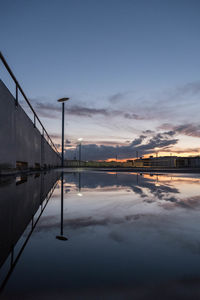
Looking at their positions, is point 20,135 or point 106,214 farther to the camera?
point 20,135

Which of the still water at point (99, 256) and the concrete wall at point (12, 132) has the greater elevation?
the concrete wall at point (12, 132)

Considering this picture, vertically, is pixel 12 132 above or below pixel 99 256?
above

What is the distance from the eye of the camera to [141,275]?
3.97 feet

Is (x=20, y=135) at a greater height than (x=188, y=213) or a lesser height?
greater

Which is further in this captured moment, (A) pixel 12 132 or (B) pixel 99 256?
(A) pixel 12 132

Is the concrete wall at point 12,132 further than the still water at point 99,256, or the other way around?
the concrete wall at point 12,132

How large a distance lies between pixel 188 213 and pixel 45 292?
2474 mm

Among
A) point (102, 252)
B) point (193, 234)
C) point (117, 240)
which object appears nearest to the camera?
point (102, 252)

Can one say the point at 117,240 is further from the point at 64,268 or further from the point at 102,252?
the point at 64,268

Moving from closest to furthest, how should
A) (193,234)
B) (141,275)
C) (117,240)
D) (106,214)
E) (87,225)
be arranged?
(141,275) → (117,240) → (193,234) → (87,225) → (106,214)

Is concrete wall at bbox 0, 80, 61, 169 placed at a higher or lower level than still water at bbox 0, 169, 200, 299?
higher

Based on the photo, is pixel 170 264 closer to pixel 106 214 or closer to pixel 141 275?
pixel 141 275

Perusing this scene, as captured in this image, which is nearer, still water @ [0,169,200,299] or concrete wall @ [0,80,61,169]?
still water @ [0,169,200,299]

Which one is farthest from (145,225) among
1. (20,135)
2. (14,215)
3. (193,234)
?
(20,135)
